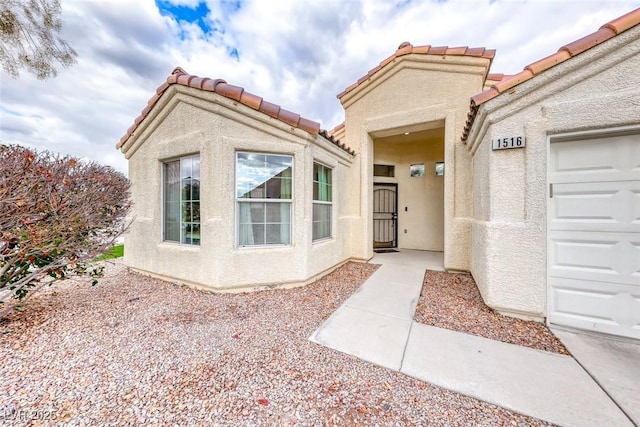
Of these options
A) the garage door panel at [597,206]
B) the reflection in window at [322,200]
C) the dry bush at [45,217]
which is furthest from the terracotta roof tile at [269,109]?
the garage door panel at [597,206]

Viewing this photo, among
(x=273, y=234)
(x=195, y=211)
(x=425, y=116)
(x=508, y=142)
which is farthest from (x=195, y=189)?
(x=425, y=116)

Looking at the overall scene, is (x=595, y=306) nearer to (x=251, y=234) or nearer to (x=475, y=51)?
(x=251, y=234)

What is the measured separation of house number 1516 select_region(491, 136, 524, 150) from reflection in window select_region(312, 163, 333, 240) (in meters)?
3.62

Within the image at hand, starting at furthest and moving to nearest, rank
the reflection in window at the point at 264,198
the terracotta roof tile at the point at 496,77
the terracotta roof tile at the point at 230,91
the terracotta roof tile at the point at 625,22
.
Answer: the terracotta roof tile at the point at 496,77, the reflection in window at the point at 264,198, the terracotta roof tile at the point at 230,91, the terracotta roof tile at the point at 625,22

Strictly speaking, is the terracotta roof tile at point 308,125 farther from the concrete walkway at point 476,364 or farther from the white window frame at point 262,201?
the concrete walkway at point 476,364

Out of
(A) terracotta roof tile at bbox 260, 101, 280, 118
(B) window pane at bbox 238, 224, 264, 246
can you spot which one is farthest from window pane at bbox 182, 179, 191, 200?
(A) terracotta roof tile at bbox 260, 101, 280, 118

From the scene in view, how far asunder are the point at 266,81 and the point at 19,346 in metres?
13.2

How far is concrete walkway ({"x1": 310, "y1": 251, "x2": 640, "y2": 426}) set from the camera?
78.0 inches

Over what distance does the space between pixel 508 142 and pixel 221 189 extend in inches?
208

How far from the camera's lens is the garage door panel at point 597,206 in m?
2.97

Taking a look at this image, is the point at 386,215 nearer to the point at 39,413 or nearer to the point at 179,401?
the point at 179,401

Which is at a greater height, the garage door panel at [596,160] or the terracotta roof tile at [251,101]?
the terracotta roof tile at [251,101]

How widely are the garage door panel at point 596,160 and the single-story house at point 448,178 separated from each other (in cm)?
2

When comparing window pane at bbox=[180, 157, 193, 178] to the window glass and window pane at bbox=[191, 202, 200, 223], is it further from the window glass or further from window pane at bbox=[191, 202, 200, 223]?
the window glass
